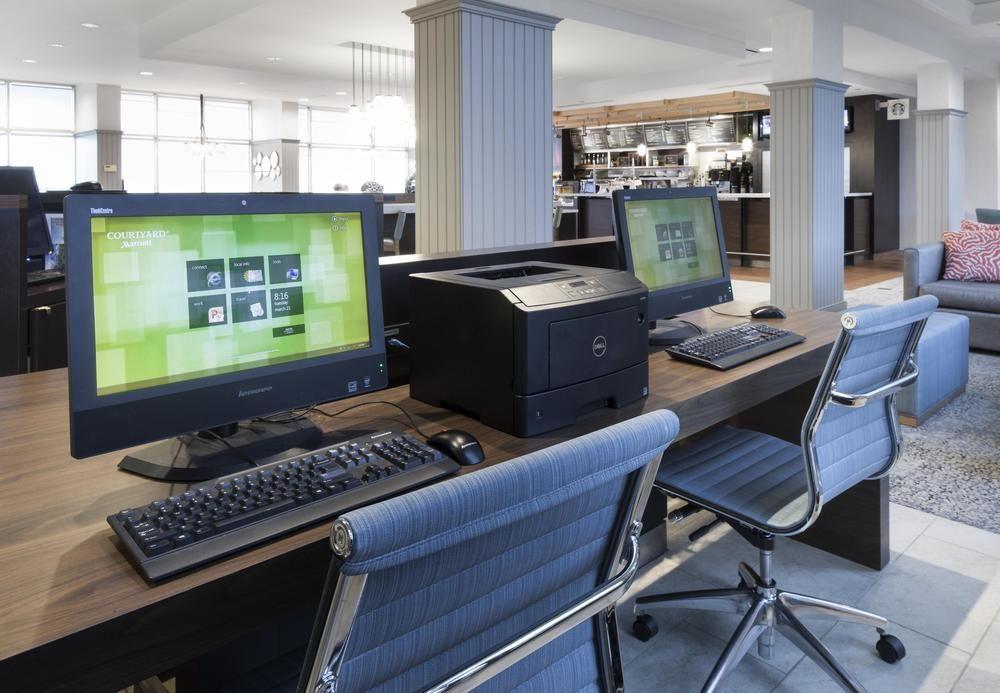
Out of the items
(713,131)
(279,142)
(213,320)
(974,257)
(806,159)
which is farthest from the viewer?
(279,142)

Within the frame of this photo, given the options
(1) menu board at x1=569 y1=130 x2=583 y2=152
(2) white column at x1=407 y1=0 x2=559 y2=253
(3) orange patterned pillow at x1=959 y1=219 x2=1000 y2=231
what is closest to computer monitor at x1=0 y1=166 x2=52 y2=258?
(2) white column at x1=407 y1=0 x2=559 y2=253

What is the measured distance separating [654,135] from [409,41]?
22.8 ft

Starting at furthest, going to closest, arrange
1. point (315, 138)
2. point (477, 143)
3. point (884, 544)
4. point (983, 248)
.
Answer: point (315, 138) → point (983, 248) → point (477, 143) → point (884, 544)

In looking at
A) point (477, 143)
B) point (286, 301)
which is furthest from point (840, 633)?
point (477, 143)

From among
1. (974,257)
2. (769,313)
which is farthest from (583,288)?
(974,257)

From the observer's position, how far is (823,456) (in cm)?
179

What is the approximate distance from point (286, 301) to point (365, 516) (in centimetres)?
75

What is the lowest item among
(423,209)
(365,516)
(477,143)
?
(365,516)

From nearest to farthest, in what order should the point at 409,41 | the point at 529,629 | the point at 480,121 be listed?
the point at 529,629
the point at 480,121
the point at 409,41

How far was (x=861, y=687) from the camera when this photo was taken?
1.80m

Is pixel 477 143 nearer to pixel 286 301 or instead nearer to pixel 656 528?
pixel 656 528

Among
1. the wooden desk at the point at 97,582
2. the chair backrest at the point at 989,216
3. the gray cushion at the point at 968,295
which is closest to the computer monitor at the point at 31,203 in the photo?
the wooden desk at the point at 97,582

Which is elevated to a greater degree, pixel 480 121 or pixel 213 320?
pixel 480 121

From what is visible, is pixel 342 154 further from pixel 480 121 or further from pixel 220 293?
pixel 220 293
